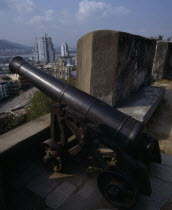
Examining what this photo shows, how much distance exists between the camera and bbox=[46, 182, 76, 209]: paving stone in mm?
2151

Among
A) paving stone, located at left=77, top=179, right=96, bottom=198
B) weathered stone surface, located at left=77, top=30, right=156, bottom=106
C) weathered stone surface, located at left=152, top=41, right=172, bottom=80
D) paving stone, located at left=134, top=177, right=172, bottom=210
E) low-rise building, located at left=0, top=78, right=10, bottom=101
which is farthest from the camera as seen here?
low-rise building, located at left=0, top=78, right=10, bottom=101

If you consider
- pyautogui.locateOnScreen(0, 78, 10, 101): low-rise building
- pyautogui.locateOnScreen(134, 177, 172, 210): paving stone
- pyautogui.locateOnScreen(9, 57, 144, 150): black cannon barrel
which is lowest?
pyautogui.locateOnScreen(0, 78, 10, 101): low-rise building

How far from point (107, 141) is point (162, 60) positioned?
8116 mm

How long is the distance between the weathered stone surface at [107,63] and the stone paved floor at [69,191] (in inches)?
68.7

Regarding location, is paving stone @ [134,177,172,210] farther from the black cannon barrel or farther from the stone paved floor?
the black cannon barrel

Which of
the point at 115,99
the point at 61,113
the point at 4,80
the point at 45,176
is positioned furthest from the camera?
the point at 4,80

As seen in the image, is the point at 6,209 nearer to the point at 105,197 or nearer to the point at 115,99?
the point at 105,197

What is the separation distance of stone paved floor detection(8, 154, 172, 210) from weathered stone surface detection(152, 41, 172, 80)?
7196 mm

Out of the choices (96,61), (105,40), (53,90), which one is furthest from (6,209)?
(105,40)

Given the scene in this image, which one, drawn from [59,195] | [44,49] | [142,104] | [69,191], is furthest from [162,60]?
[44,49]

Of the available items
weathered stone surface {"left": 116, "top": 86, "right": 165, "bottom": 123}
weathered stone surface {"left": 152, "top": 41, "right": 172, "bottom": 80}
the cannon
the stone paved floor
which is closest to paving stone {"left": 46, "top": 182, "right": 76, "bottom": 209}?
Result: the stone paved floor

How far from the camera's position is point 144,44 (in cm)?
512

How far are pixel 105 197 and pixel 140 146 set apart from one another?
728mm

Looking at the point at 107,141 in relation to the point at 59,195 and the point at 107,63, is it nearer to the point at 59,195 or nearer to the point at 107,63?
the point at 59,195
